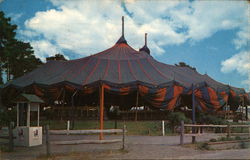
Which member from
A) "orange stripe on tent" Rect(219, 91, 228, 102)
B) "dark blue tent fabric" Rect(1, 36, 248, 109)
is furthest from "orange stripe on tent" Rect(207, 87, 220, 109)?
"orange stripe on tent" Rect(219, 91, 228, 102)

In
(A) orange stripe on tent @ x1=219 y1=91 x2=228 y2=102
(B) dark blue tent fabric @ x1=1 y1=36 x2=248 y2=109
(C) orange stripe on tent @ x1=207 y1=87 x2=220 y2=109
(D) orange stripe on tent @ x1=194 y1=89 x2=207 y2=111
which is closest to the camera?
(B) dark blue tent fabric @ x1=1 y1=36 x2=248 y2=109

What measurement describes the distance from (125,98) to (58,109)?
Answer: 5720 millimetres

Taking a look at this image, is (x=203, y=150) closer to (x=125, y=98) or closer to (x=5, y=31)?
(x=125, y=98)

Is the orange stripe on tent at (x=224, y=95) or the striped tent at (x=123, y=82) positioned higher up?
the striped tent at (x=123, y=82)

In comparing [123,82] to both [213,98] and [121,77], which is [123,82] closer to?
[121,77]

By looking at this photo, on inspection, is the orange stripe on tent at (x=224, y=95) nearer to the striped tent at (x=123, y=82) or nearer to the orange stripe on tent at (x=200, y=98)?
the striped tent at (x=123, y=82)

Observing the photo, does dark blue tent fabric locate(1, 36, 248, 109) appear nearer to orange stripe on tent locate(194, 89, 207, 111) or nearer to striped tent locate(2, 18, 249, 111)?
striped tent locate(2, 18, 249, 111)

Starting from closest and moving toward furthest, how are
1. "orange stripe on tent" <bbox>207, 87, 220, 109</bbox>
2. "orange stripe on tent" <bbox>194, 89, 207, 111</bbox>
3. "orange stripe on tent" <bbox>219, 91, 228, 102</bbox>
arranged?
"orange stripe on tent" <bbox>194, 89, 207, 111</bbox> → "orange stripe on tent" <bbox>207, 87, 220, 109</bbox> → "orange stripe on tent" <bbox>219, 91, 228, 102</bbox>

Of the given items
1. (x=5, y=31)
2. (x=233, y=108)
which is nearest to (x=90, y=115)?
(x=5, y=31)

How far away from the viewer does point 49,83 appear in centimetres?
1695

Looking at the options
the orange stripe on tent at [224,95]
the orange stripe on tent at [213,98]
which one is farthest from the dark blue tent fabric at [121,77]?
the orange stripe on tent at [224,95]

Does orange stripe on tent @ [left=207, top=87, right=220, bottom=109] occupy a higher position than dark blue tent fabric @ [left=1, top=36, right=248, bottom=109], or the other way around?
dark blue tent fabric @ [left=1, top=36, right=248, bottom=109]

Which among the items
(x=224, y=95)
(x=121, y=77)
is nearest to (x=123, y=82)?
(x=121, y=77)

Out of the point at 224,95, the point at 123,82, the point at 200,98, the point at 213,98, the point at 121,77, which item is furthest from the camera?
the point at 224,95
